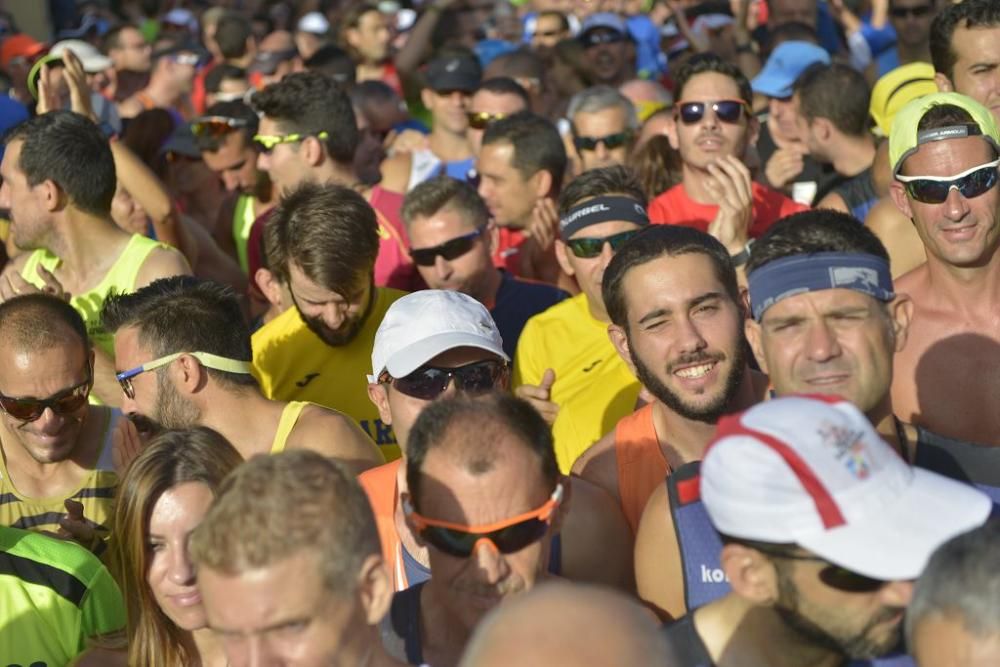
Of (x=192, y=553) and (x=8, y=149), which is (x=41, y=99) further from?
(x=192, y=553)

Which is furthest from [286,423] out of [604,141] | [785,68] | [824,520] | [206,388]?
[785,68]

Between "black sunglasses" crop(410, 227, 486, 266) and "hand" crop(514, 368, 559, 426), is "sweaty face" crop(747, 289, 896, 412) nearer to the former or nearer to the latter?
"hand" crop(514, 368, 559, 426)

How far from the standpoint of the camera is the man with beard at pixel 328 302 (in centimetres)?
544

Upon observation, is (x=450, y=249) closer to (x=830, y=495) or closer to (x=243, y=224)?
(x=243, y=224)

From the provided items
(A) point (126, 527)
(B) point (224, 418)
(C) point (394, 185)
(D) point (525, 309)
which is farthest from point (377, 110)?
(A) point (126, 527)

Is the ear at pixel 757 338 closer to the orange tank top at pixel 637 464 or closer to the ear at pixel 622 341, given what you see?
the orange tank top at pixel 637 464

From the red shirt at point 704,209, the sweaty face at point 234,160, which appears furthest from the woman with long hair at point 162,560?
the sweaty face at point 234,160

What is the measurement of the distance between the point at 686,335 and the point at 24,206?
314 centimetres

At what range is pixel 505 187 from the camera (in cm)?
759

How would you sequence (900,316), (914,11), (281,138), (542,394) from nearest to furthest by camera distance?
(900,316)
(542,394)
(281,138)
(914,11)

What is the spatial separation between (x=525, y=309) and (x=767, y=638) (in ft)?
11.3

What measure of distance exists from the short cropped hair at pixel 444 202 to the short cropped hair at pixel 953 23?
2.04 metres

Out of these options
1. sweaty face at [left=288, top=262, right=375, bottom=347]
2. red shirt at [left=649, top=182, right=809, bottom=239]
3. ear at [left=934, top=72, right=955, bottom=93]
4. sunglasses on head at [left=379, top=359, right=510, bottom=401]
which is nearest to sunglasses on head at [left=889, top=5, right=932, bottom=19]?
red shirt at [left=649, top=182, right=809, bottom=239]

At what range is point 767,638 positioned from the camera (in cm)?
305
